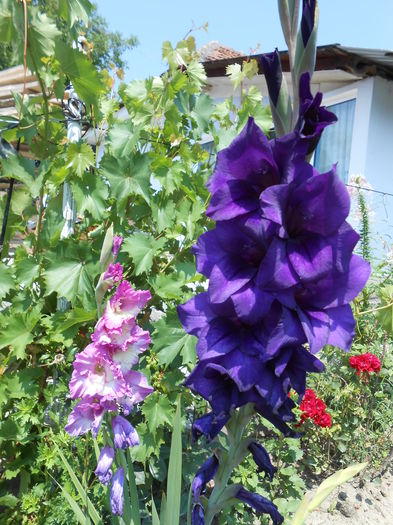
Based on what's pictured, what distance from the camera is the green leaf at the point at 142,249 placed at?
165 cm

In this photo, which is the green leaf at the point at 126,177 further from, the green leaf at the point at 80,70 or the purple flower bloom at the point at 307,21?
the purple flower bloom at the point at 307,21

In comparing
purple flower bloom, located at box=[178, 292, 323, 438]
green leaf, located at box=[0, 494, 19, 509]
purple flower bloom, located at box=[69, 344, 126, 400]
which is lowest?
green leaf, located at box=[0, 494, 19, 509]

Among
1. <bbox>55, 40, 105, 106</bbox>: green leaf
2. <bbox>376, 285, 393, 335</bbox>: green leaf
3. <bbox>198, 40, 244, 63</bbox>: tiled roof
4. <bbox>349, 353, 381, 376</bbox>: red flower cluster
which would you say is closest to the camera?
<bbox>55, 40, 105, 106</bbox>: green leaf

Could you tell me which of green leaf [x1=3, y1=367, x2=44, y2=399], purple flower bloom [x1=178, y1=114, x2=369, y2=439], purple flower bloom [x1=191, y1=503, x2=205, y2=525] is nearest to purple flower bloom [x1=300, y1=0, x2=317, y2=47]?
purple flower bloom [x1=178, y1=114, x2=369, y2=439]

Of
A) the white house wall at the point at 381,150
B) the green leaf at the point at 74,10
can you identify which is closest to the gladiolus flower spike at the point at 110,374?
the green leaf at the point at 74,10

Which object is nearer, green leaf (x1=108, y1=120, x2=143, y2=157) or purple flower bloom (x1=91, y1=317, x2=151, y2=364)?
purple flower bloom (x1=91, y1=317, x2=151, y2=364)

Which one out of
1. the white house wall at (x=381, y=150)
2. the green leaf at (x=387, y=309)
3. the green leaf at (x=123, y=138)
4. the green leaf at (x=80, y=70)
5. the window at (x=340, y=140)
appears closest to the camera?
the green leaf at (x=80, y=70)

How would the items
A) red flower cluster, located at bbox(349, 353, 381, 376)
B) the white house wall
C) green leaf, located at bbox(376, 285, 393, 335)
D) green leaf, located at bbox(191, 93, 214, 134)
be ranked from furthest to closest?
1. the white house wall
2. red flower cluster, located at bbox(349, 353, 381, 376)
3. green leaf, located at bbox(376, 285, 393, 335)
4. green leaf, located at bbox(191, 93, 214, 134)

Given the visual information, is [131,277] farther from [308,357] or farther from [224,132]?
[308,357]

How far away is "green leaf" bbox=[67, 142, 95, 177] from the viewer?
5.28 ft

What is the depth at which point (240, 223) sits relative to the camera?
0.66m

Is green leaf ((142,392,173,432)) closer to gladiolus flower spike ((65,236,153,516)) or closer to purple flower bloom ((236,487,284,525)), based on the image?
gladiolus flower spike ((65,236,153,516))

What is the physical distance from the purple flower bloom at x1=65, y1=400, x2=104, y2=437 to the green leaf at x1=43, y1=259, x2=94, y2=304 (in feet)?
2.27

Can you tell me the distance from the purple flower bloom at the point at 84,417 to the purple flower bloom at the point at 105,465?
4cm
